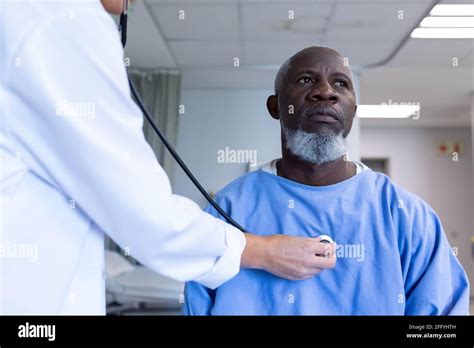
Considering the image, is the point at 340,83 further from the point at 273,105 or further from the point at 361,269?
the point at 361,269

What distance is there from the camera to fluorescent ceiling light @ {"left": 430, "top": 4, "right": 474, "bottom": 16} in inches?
52.7

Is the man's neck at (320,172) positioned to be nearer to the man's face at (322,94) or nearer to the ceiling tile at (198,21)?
the man's face at (322,94)

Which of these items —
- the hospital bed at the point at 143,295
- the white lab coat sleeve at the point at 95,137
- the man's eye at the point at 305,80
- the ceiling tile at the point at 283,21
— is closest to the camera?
the white lab coat sleeve at the point at 95,137

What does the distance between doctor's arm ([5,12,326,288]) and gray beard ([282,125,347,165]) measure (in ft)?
1.36

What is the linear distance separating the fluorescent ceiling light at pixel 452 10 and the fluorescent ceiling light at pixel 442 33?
0.10 m

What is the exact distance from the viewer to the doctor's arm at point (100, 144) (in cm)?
51

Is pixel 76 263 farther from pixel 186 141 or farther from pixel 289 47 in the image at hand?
pixel 186 141

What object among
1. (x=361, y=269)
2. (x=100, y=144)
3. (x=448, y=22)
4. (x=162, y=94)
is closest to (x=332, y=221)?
(x=361, y=269)

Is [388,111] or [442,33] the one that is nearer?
[442,33]

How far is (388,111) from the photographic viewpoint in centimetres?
427

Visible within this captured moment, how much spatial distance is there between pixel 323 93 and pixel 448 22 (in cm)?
98

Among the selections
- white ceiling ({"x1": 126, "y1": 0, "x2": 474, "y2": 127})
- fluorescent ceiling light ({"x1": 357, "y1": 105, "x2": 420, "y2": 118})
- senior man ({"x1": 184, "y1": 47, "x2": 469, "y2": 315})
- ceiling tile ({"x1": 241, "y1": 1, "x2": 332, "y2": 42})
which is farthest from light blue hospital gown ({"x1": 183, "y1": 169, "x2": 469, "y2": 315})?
fluorescent ceiling light ({"x1": 357, "y1": 105, "x2": 420, "y2": 118})
